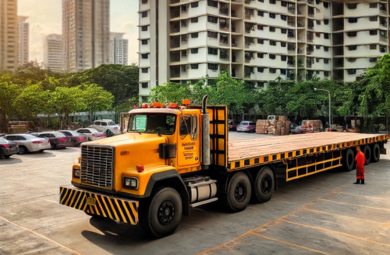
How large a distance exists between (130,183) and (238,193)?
11.9 ft

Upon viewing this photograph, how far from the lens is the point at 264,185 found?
11.0 meters

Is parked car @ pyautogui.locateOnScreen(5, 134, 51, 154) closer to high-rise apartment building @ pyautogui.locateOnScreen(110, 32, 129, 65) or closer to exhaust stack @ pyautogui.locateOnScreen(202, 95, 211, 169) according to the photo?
exhaust stack @ pyautogui.locateOnScreen(202, 95, 211, 169)

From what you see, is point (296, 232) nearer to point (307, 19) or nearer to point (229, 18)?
point (229, 18)

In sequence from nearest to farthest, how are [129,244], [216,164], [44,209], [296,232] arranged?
[129,244] → [296,232] → [216,164] → [44,209]

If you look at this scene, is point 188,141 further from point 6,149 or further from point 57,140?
point 57,140

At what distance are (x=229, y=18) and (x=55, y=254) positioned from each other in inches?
2347

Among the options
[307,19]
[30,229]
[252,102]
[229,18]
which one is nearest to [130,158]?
[30,229]

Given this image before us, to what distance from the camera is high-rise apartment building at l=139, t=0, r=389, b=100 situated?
200 ft

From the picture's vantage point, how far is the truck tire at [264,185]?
35.0 ft

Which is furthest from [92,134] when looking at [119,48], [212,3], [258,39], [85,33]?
[119,48]

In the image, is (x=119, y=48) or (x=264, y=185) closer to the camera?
(x=264, y=185)

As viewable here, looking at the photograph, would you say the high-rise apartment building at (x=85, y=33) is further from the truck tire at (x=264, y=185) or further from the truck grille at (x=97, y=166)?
the truck grille at (x=97, y=166)

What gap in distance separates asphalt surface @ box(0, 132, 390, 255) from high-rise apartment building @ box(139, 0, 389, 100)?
4930 centimetres

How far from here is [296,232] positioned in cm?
832
